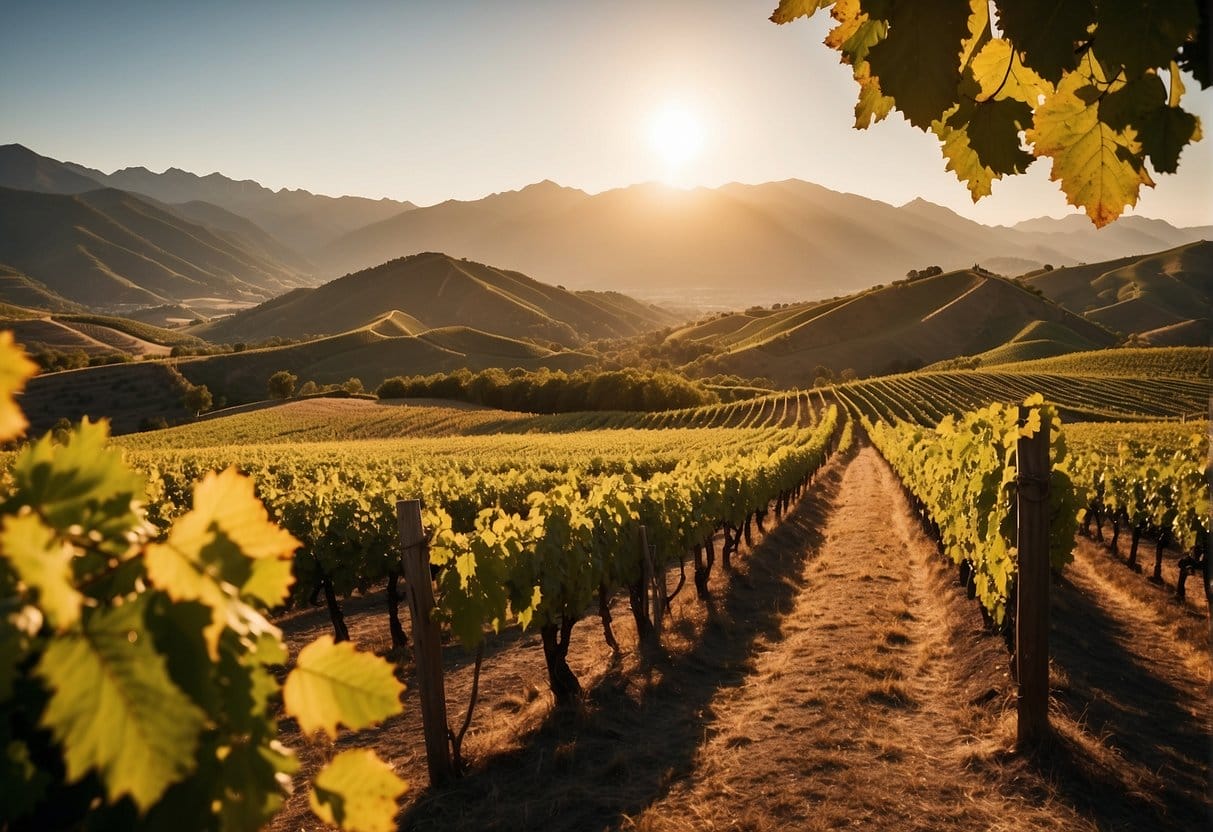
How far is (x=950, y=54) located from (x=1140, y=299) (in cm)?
22031

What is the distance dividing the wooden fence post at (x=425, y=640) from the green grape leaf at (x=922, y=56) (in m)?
5.38

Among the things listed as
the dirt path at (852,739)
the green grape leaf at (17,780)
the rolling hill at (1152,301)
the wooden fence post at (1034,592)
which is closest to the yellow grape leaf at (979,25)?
the green grape leaf at (17,780)

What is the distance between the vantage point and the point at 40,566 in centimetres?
89

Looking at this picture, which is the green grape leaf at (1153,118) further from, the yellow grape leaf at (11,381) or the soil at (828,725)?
the soil at (828,725)

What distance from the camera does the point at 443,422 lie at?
2731 inches

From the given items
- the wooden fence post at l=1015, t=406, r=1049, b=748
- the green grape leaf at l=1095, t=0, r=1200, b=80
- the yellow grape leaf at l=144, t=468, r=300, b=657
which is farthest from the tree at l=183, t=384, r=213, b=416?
the green grape leaf at l=1095, t=0, r=1200, b=80

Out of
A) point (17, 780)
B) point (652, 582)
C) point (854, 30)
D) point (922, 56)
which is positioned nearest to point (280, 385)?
point (652, 582)

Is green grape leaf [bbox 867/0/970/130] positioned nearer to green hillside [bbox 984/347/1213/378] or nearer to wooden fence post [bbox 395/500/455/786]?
wooden fence post [bbox 395/500/455/786]

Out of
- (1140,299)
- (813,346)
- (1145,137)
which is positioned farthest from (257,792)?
(1140,299)

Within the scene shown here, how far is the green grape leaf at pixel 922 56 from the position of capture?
1.62 meters

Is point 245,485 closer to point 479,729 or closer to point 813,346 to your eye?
point 479,729

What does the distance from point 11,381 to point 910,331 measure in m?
152

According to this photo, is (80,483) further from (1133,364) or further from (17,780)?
(1133,364)

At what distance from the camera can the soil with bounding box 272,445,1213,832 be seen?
552 cm
